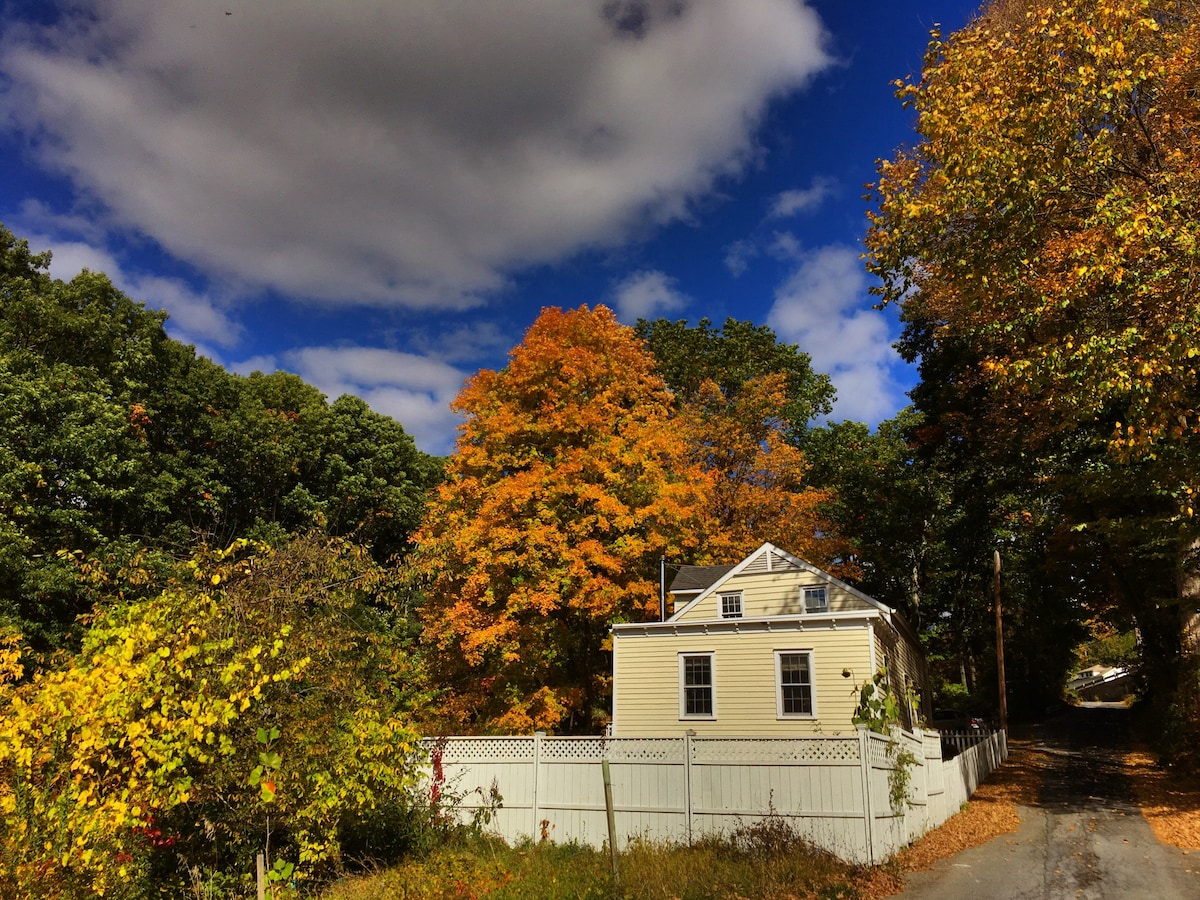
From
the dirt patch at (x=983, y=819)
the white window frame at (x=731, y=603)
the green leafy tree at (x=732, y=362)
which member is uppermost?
the green leafy tree at (x=732, y=362)

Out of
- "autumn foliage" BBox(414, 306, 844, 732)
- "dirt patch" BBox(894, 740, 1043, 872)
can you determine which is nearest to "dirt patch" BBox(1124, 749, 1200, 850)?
"dirt patch" BBox(894, 740, 1043, 872)

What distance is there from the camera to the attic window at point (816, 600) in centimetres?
1823

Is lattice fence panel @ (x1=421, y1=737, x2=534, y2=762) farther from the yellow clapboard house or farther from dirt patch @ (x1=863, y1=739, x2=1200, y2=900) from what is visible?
dirt patch @ (x1=863, y1=739, x2=1200, y2=900)

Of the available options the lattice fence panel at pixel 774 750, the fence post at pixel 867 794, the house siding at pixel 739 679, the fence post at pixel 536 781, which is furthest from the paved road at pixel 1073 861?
the fence post at pixel 536 781

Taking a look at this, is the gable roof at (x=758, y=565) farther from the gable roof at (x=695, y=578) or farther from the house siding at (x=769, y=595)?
the gable roof at (x=695, y=578)

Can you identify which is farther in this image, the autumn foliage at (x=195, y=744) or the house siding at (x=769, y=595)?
the house siding at (x=769, y=595)

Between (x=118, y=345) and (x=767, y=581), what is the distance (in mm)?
20885

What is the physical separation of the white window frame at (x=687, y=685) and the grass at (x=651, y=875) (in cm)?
706

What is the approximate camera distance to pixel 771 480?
99.5 ft

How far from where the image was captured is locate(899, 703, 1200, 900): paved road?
860cm

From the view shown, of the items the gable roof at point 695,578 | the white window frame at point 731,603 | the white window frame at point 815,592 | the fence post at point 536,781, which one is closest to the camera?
the fence post at point 536,781

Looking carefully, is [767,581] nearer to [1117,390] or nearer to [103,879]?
[1117,390]

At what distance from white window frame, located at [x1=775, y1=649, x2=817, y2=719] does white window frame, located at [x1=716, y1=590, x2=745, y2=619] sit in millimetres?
1535

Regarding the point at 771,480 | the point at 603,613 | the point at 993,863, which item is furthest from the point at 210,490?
the point at 993,863
